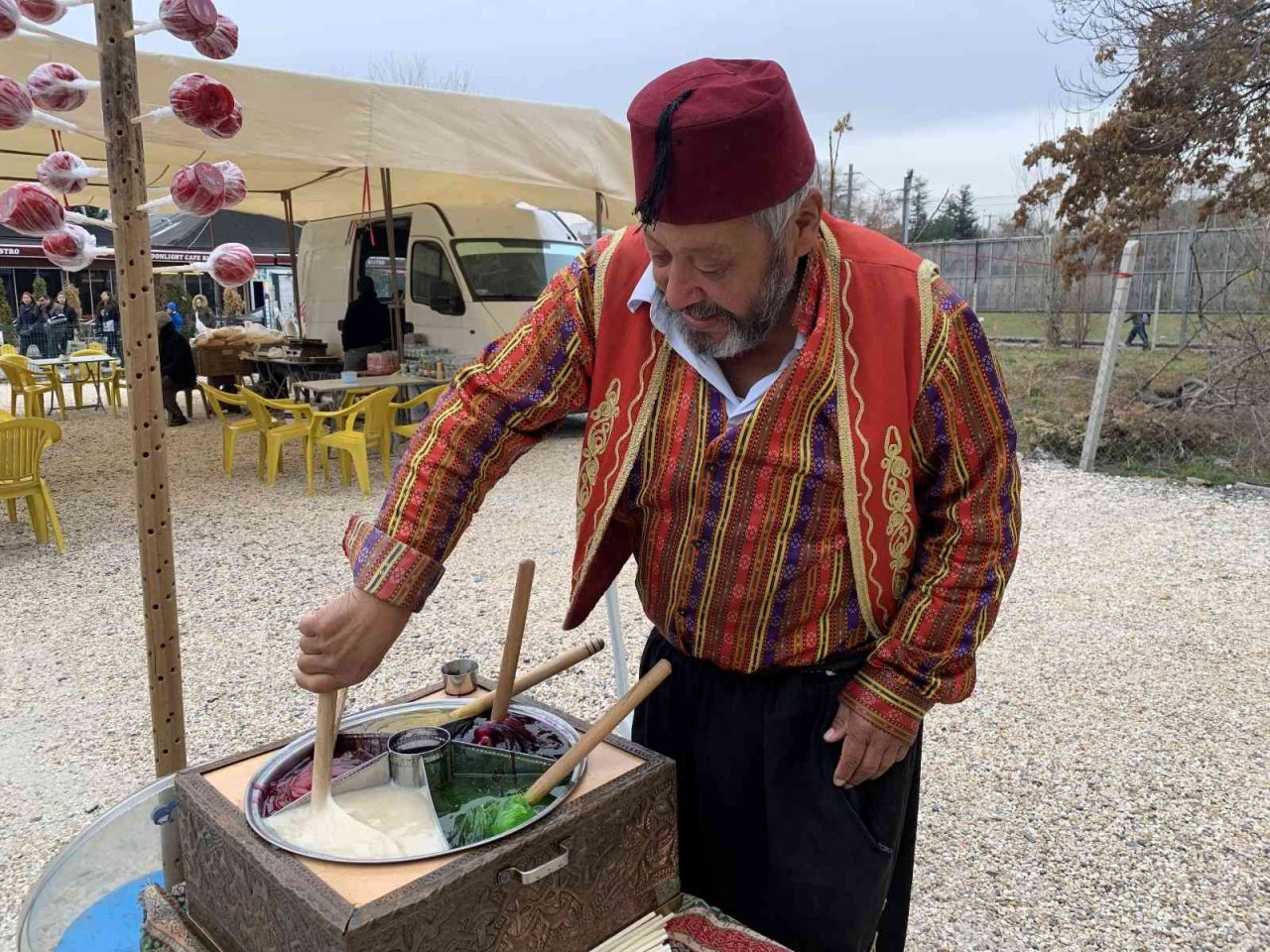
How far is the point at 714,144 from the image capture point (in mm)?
1013

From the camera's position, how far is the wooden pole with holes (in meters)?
1.36

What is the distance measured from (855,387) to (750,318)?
6.2 inches

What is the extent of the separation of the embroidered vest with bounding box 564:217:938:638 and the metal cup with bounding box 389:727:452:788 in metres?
0.32

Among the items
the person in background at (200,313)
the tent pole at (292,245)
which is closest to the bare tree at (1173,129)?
the tent pole at (292,245)

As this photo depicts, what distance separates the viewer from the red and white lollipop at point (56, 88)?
4.90 ft

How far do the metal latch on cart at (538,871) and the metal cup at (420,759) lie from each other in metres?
0.21

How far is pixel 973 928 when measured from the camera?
7.50ft

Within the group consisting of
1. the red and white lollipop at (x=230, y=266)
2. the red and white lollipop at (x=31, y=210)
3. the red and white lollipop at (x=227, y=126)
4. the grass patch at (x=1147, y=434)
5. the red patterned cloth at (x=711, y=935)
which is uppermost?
the red and white lollipop at (x=227, y=126)

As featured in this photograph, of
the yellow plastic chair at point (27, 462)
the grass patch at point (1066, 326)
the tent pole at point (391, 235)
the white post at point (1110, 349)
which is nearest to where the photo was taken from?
the yellow plastic chair at point (27, 462)

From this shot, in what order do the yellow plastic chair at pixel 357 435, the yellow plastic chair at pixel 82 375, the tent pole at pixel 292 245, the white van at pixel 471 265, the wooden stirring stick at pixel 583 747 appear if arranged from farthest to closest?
the yellow plastic chair at pixel 82 375, the tent pole at pixel 292 245, the white van at pixel 471 265, the yellow plastic chair at pixel 357 435, the wooden stirring stick at pixel 583 747

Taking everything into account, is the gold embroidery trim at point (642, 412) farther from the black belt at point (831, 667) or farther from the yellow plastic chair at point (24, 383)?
the yellow plastic chair at point (24, 383)

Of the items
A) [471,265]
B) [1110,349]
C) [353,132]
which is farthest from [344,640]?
[471,265]

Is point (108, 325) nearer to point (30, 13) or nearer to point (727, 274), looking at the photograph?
point (30, 13)

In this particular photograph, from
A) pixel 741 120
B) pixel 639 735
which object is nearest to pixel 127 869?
pixel 639 735
